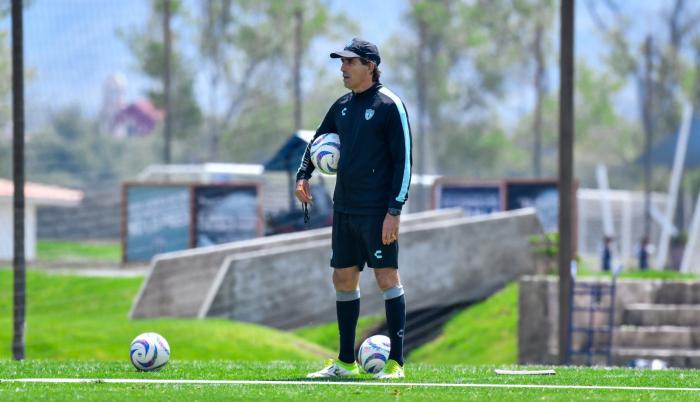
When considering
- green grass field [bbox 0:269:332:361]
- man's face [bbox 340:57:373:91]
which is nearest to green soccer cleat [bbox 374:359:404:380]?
man's face [bbox 340:57:373:91]

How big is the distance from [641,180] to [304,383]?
326 ft

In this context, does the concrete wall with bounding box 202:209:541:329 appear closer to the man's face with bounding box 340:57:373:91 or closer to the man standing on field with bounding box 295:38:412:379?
the man standing on field with bounding box 295:38:412:379

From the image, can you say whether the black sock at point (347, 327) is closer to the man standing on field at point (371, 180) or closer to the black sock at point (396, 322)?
the man standing on field at point (371, 180)

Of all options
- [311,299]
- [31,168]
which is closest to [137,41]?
[31,168]

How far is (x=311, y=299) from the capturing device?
30.0 m

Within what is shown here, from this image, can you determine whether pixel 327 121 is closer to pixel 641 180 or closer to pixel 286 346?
pixel 286 346

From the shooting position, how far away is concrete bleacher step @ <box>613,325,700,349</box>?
26.2 metres

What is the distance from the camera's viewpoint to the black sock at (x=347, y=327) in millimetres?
10586

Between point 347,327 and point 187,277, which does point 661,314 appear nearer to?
point 187,277

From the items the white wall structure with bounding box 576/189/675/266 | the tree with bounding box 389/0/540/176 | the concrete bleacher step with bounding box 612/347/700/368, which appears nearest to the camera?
the concrete bleacher step with bounding box 612/347/700/368

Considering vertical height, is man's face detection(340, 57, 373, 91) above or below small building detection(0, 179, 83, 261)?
above

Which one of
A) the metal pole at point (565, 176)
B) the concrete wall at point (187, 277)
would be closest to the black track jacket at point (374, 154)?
the metal pole at point (565, 176)

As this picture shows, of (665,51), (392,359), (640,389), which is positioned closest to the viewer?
(640,389)

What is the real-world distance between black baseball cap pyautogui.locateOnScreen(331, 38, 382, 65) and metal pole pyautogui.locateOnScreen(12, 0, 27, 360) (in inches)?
410
